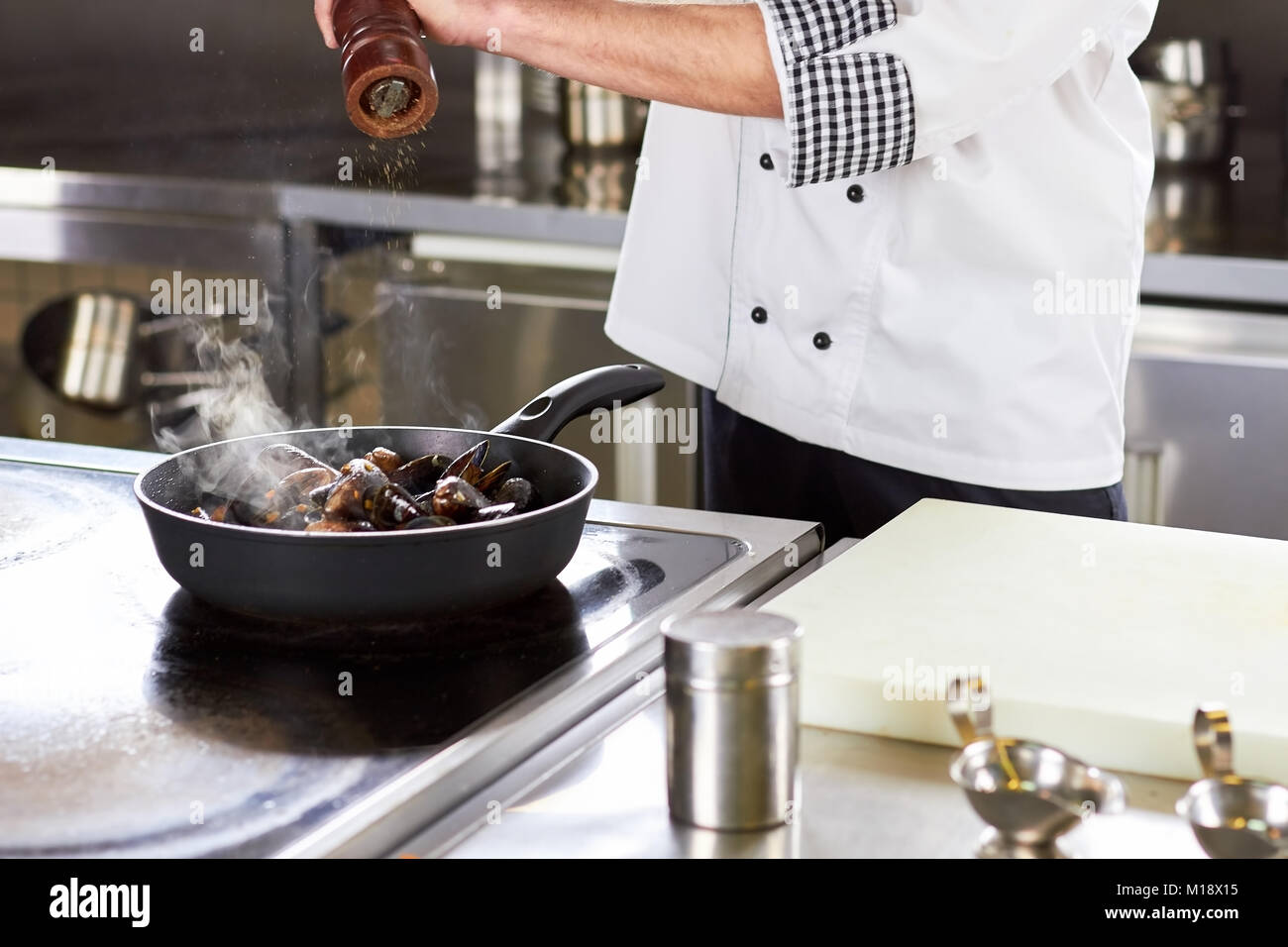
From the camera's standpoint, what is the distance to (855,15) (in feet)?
4.05

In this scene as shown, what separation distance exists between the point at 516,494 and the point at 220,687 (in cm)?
Answer: 25

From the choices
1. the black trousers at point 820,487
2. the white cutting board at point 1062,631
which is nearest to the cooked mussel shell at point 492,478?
the white cutting board at point 1062,631

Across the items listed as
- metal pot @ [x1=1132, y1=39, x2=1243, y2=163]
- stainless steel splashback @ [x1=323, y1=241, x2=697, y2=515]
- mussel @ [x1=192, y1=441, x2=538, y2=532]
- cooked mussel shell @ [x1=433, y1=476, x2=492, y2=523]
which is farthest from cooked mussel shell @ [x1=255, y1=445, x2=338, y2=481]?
metal pot @ [x1=1132, y1=39, x2=1243, y2=163]

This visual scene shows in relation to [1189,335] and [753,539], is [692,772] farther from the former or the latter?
[1189,335]

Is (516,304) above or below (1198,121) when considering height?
below

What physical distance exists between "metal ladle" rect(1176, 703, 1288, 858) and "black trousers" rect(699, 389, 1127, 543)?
784 millimetres

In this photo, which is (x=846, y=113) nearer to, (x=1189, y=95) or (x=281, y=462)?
(x=281, y=462)

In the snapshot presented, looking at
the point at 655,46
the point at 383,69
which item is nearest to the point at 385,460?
the point at 383,69

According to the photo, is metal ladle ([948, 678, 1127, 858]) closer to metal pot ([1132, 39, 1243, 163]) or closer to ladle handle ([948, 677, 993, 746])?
ladle handle ([948, 677, 993, 746])

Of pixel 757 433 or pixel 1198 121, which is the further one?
pixel 1198 121

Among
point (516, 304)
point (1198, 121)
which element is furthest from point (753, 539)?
point (1198, 121)
